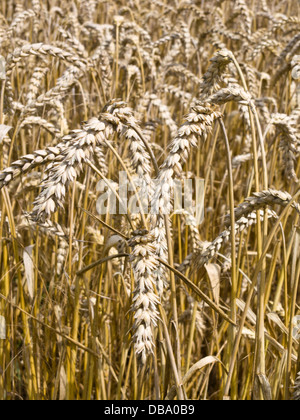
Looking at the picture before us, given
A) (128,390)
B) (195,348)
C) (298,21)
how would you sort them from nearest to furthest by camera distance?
(128,390) < (195,348) < (298,21)

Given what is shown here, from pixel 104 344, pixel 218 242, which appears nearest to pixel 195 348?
pixel 104 344

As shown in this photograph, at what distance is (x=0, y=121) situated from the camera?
3.50ft

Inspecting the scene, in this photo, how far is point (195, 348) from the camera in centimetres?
159

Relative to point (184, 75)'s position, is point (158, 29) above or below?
above

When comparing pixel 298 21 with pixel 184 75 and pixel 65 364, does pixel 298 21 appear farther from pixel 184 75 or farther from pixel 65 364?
pixel 65 364

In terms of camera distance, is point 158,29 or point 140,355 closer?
point 140,355

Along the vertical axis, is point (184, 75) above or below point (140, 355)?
above

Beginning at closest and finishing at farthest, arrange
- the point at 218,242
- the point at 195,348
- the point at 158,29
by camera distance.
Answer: the point at 218,242
the point at 195,348
the point at 158,29

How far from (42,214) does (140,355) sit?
0.21 metres

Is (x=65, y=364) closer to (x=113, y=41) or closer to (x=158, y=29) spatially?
(x=113, y=41)

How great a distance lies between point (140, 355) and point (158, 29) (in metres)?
3.02

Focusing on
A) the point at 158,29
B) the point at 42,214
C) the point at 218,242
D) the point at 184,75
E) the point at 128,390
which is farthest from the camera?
the point at 158,29

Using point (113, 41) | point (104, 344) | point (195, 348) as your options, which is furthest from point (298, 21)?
point (104, 344)

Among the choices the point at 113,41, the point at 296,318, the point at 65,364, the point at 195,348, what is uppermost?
the point at 113,41
